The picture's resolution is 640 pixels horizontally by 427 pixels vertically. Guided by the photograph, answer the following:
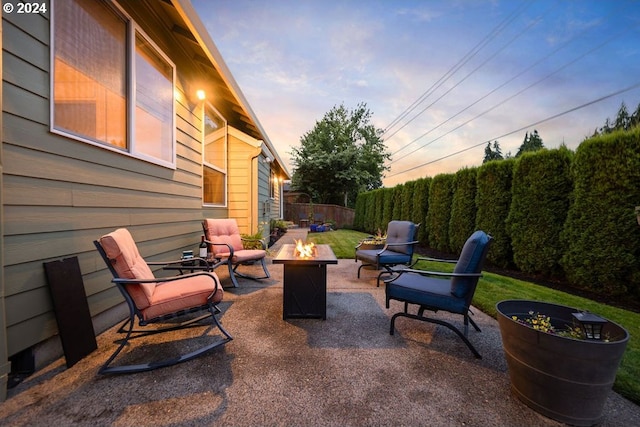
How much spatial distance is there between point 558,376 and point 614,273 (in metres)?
3.24

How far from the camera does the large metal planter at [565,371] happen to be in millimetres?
1369

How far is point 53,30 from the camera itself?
1.98m

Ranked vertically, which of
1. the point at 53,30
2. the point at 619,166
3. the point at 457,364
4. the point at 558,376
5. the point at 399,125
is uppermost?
the point at 399,125

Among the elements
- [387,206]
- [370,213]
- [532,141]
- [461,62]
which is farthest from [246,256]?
[532,141]

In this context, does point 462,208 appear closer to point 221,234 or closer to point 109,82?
point 221,234

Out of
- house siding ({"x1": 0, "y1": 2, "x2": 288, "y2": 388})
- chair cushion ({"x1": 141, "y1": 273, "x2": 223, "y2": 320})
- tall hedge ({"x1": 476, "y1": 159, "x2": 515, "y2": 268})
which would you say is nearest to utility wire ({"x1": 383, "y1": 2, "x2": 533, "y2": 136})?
tall hedge ({"x1": 476, "y1": 159, "x2": 515, "y2": 268})

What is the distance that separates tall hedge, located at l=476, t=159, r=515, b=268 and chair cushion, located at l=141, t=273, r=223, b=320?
517 cm

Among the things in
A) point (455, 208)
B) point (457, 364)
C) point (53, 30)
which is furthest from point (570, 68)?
point (53, 30)

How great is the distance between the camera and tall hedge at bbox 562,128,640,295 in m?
3.30

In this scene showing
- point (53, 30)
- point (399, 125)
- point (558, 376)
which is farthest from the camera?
point (399, 125)

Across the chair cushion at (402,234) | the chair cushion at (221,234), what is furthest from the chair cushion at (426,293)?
the chair cushion at (221,234)

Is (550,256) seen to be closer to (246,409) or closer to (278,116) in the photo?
(246,409)

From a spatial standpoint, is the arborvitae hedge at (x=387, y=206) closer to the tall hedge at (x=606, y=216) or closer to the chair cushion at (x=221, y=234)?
the tall hedge at (x=606, y=216)

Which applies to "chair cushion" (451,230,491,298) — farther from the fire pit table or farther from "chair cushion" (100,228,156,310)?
"chair cushion" (100,228,156,310)
